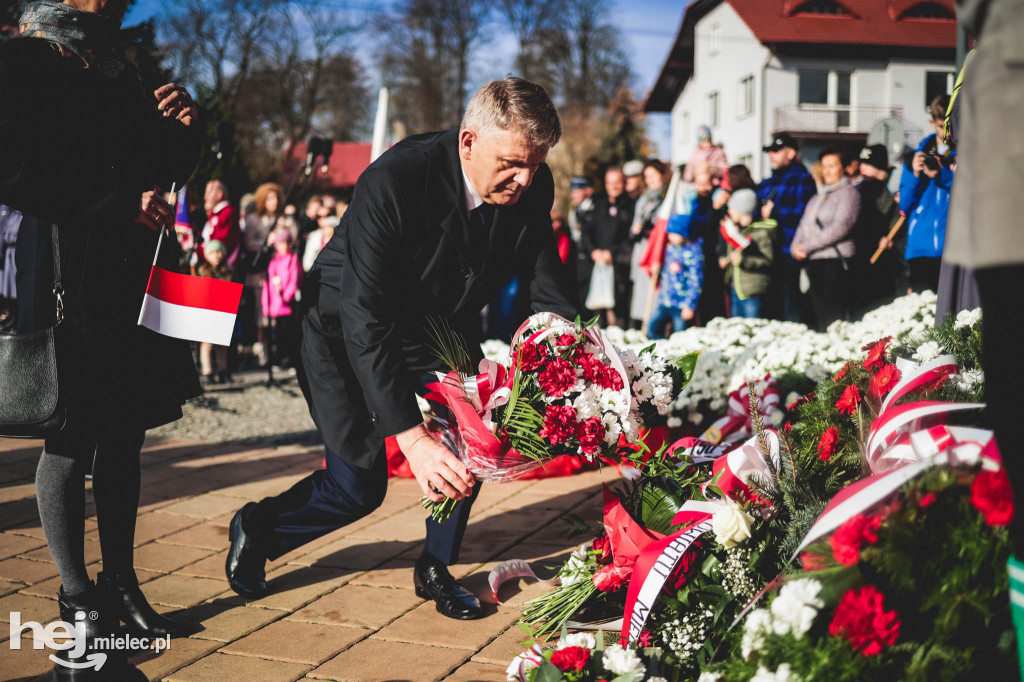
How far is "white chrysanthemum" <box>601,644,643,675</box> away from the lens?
2023 millimetres

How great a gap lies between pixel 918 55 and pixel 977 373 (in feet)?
106

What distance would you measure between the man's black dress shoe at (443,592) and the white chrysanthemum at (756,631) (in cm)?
145

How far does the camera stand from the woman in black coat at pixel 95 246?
7.82 ft

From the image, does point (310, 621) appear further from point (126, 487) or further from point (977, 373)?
point (977, 373)

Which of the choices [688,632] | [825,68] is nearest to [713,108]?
[825,68]

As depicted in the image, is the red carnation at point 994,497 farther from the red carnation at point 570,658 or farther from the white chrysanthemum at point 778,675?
the red carnation at point 570,658

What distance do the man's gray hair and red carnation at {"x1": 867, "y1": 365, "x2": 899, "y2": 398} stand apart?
1.15 meters

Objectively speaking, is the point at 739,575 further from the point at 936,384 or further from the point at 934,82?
the point at 934,82

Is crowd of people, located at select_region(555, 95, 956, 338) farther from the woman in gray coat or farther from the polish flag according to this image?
the polish flag

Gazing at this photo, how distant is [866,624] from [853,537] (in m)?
0.16

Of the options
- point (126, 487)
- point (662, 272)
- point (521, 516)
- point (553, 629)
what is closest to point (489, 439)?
point (553, 629)

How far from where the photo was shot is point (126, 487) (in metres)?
2.76

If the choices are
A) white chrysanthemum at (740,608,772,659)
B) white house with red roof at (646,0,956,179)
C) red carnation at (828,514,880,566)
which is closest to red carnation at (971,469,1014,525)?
red carnation at (828,514,880,566)

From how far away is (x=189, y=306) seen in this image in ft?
Result: 8.64
